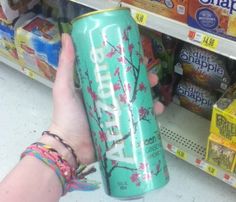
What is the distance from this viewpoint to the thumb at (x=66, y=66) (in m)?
0.84

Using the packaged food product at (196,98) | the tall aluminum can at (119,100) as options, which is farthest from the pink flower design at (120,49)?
the packaged food product at (196,98)

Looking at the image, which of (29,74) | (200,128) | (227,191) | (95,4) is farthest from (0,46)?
(227,191)

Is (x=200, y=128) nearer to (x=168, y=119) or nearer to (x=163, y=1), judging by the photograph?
(x=168, y=119)

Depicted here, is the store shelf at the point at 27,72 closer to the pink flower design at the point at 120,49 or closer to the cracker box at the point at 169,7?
the cracker box at the point at 169,7

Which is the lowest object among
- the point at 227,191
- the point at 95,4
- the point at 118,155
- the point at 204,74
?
the point at 227,191

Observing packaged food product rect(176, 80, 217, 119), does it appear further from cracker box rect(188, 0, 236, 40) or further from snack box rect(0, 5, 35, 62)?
snack box rect(0, 5, 35, 62)

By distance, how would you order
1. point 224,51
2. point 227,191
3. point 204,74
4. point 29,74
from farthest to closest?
point 29,74
point 227,191
point 204,74
point 224,51

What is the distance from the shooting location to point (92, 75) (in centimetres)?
76

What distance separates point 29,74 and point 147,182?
1073mm

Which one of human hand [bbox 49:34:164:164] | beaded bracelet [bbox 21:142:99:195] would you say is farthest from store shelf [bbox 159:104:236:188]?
beaded bracelet [bbox 21:142:99:195]

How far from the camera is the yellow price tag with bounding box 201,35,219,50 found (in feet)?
3.01

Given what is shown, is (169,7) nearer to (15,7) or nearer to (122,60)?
(122,60)

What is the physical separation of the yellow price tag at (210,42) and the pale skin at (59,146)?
0.51 ft

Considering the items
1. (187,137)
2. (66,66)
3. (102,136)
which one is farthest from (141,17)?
(187,137)
